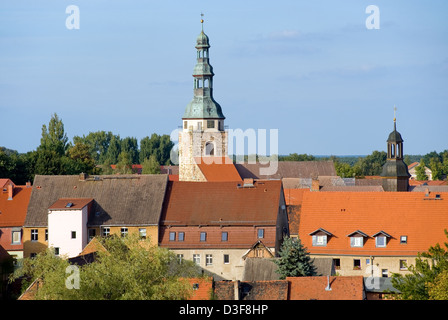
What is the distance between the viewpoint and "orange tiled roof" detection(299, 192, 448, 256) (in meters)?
52.7

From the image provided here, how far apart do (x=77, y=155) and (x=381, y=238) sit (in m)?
62.3

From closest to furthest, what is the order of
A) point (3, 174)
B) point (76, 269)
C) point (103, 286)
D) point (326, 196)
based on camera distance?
point (103, 286) < point (76, 269) < point (326, 196) < point (3, 174)

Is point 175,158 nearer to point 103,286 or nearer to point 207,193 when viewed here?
point 207,193

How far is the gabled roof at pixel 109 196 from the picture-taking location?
2223 inches

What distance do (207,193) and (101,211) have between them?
7043 mm

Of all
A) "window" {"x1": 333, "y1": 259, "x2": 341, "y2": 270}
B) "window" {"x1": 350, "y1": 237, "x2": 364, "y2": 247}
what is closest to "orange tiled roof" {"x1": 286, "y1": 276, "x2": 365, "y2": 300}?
"window" {"x1": 333, "y1": 259, "x2": 341, "y2": 270}

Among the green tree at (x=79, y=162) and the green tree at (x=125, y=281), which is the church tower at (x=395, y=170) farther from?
the green tree at (x=125, y=281)

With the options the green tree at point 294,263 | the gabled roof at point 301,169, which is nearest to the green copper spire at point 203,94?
the gabled roof at point 301,169

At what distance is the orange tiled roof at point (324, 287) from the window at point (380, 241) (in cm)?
1402

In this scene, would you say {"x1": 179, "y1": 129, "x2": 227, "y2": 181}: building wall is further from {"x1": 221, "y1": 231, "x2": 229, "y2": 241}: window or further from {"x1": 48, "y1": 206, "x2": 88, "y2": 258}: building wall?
{"x1": 221, "y1": 231, "x2": 229, "y2": 241}: window

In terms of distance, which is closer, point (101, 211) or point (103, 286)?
point (103, 286)

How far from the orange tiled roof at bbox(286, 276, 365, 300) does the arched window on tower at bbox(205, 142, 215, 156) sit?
5599 centimetres
